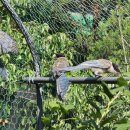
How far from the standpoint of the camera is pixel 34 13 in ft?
15.5

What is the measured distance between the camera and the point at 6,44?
3582 mm

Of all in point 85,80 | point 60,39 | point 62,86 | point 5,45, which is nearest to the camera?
point 85,80

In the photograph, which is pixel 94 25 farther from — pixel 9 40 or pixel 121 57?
pixel 9 40

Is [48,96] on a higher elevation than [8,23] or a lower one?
lower

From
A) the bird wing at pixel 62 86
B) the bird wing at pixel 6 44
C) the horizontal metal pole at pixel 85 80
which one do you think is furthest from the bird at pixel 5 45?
the bird wing at pixel 62 86

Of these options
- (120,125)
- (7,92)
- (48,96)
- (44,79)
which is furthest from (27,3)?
(120,125)

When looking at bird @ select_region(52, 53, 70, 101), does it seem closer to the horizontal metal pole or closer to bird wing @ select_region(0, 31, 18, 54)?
the horizontal metal pole

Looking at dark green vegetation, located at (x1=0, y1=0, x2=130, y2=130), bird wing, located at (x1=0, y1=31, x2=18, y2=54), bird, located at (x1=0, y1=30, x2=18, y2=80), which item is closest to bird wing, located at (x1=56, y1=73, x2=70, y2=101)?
dark green vegetation, located at (x1=0, y1=0, x2=130, y2=130)

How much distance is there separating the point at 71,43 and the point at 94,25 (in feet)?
1.53

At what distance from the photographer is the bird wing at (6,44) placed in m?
3.55

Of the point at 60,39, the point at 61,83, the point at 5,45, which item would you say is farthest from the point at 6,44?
the point at 61,83

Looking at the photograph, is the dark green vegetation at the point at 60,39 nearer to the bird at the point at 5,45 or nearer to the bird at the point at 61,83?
the bird at the point at 5,45

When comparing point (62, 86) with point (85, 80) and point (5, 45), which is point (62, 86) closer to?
point (85, 80)

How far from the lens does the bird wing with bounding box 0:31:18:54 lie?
140 inches
